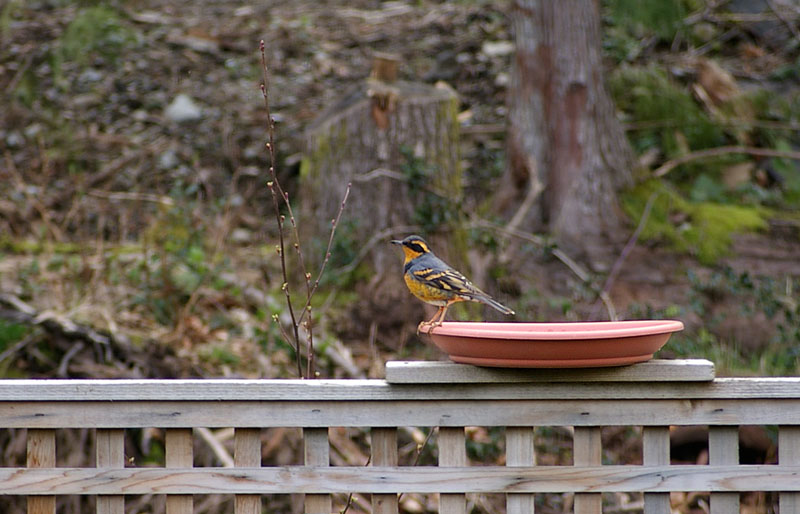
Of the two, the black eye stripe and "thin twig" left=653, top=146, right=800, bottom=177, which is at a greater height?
the black eye stripe

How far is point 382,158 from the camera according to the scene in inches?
230

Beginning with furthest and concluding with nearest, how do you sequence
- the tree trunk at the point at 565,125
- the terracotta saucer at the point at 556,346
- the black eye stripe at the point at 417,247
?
the tree trunk at the point at 565,125 < the black eye stripe at the point at 417,247 < the terracotta saucer at the point at 556,346

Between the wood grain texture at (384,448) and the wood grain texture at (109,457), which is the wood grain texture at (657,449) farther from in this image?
the wood grain texture at (109,457)

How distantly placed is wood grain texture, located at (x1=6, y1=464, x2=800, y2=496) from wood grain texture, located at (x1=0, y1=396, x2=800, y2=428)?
111 mm

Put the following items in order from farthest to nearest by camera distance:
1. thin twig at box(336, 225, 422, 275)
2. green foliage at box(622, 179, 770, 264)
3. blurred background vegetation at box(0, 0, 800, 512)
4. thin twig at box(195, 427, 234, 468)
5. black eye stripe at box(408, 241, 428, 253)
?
green foliage at box(622, 179, 770, 264) < thin twig at box(336, 225, 422, 275) < blurred background vegetation at box(0, 0, 800, 512) < thin twig at box(195, 427, 234, 468) < black eye stripe at box(408, 241, 428, 253)

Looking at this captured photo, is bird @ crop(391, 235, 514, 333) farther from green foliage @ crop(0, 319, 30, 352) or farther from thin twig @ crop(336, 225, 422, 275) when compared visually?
thin twig @ crop(336, 225, 422, 275)

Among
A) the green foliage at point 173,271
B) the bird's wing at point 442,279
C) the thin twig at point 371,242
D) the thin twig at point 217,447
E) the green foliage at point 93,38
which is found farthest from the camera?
the green foliage at point 93,38

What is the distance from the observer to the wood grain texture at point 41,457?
2129 millimetres

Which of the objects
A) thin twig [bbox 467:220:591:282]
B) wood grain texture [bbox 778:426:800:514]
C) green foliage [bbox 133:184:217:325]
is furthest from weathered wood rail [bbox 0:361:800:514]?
thin twig [bbox 467:220:591:282]

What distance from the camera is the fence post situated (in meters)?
2.10

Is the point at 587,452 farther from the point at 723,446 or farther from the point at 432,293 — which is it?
the point at 432,293

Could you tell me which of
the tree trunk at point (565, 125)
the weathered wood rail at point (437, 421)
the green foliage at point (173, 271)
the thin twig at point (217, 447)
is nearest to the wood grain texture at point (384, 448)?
the weathered wood rail at point (437, 421)

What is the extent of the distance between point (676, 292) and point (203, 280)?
3.09m

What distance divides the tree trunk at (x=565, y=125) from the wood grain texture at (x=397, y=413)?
4234mm
